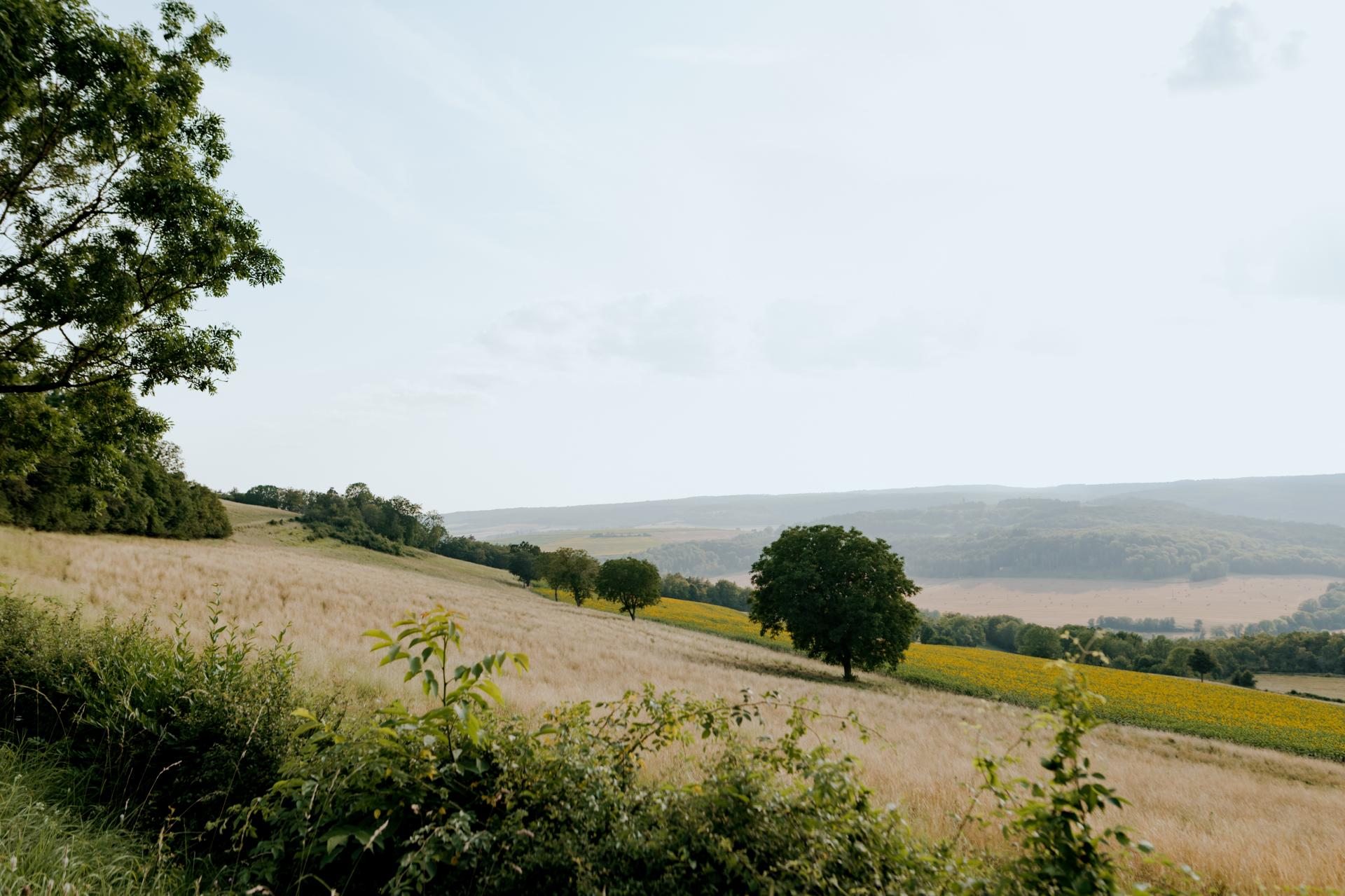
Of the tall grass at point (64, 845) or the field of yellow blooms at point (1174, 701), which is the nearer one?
the tall grass at point (64, 845)

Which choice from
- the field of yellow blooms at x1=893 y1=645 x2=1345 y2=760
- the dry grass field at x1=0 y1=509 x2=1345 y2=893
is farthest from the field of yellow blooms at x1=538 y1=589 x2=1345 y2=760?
the dry grass field at x1=0 y1=509 x2=1345 y2=893

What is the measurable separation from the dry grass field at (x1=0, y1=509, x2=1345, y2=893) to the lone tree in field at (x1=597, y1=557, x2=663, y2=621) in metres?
24.9

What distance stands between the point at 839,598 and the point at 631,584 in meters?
29.5

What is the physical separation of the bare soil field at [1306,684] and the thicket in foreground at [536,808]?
7501 centimetres

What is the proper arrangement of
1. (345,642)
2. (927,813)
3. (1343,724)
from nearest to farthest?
1. (927,813)
2. (345,642)
3. (1343,724)

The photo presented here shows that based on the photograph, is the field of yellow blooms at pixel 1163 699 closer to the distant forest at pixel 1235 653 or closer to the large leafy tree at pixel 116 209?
the distant forest at pixel 1235 653

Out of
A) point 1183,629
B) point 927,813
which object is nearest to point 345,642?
point 927,813

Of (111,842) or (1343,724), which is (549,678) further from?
(1343,724)

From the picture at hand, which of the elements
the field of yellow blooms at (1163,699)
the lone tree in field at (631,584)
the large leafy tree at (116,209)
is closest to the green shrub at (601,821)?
the large leafy tree at (116,209)

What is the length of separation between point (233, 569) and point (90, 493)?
9.63m

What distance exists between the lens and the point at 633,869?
3.25 m

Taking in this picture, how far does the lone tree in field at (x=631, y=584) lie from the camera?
5875 centimetres

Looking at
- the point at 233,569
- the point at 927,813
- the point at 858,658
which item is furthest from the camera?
the point at 858,658

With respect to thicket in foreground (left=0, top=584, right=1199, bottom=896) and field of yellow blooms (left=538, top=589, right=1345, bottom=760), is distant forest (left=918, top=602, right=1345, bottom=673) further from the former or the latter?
thicket in foreground (left=0, top=584, right=1199, bottom=896)
